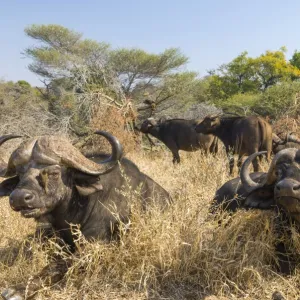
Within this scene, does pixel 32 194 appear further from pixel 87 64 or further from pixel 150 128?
pixel 87 64

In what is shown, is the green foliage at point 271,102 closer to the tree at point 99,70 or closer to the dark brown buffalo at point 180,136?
the tree at point 99,70

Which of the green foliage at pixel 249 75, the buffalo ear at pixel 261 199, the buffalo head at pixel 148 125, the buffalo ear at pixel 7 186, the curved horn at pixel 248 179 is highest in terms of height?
the green foliage at pixel 249 75

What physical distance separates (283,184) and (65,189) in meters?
1.46

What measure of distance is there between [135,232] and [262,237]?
958mm

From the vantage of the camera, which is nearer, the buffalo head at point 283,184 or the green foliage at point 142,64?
the buffalo head at point 283,184

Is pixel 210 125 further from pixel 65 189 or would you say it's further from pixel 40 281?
pixel 40 281

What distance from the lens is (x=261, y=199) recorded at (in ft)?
10.9

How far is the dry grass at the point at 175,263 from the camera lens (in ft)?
9.65

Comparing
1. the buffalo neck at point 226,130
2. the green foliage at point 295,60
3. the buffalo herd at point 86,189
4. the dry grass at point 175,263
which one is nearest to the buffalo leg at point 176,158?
the buffalo neck at point 226,130

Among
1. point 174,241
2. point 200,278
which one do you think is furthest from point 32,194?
point 200,278

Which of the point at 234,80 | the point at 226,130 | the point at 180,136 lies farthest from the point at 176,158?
the point at 234,80

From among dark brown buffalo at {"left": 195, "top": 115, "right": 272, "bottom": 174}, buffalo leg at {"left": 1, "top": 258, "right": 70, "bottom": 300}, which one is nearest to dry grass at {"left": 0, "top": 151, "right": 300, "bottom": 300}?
buffalo leg at {"left": 1, "top": 258, "right": 70, "bottom": 300}

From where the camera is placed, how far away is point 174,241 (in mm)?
3182

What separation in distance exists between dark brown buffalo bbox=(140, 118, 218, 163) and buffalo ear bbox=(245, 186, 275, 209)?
7.00m
